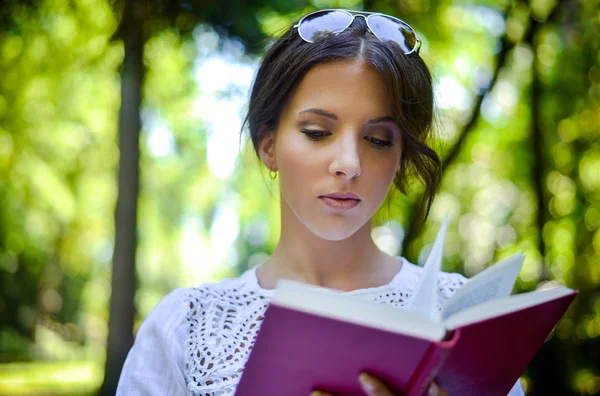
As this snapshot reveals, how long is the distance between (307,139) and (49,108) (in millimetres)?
8303

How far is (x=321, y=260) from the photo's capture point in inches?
65.6

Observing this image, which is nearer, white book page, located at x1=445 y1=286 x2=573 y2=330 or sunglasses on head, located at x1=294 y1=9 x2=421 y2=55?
white book page, located at x1=445 y1=286 x2=573 y2=330

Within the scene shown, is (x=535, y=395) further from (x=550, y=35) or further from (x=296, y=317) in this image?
(x=296, y=317)

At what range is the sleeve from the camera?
1.47 metres

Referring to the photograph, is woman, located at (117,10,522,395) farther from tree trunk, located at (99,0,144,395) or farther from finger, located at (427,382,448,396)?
tree trunk, located at (99,0,144,395)

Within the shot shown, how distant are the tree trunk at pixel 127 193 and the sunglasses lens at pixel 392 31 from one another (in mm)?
3750

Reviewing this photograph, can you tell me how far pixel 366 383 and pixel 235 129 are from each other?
300 centimetres

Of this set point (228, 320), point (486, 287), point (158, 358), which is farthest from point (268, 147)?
point (486, 287)

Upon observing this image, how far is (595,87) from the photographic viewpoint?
752cm

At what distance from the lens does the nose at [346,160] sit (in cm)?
141

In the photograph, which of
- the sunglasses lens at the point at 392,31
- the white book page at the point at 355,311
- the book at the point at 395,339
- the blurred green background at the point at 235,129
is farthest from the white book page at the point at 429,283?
the blurred green background at the point at 235,129

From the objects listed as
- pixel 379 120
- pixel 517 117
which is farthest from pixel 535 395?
pixel 379 120

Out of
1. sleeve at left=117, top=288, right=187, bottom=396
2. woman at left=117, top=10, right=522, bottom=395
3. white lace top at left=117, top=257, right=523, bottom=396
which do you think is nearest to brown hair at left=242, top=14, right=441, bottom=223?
woman at left=117, top=10, right=522, bottom=395

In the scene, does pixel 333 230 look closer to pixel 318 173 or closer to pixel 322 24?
pixel 318 173
